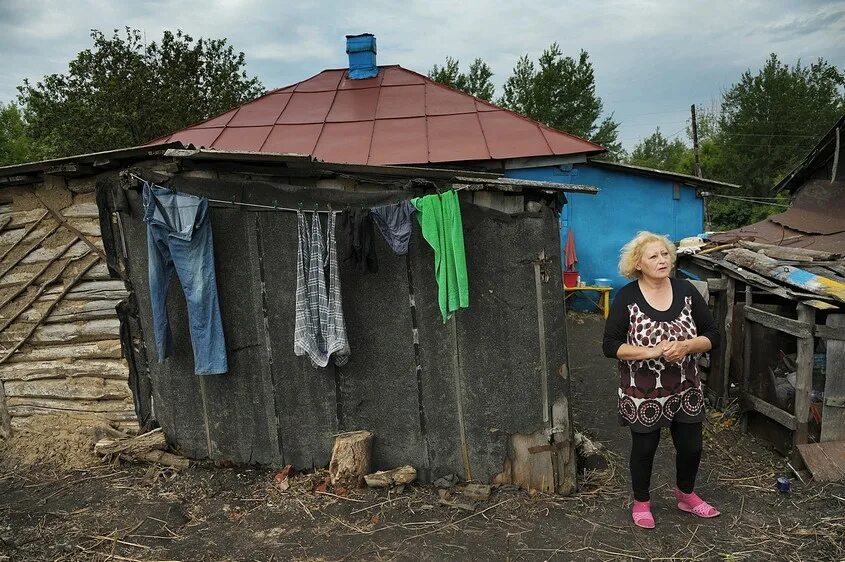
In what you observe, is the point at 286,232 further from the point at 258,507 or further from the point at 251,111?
the point at 251,111

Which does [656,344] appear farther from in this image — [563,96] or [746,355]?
[563,96]

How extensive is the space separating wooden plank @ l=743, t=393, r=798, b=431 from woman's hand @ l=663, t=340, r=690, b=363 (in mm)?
2421

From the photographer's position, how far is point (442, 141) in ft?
30.5

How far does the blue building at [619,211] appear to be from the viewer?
11.9 meters

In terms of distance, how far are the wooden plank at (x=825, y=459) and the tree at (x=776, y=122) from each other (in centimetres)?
2676

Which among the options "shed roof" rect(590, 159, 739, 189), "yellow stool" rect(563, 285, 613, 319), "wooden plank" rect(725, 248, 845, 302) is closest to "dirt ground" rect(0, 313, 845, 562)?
"wooden plank" rect(725, 248, 845, 302)

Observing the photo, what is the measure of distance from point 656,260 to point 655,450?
124cm

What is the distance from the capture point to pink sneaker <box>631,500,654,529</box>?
370 centimetres

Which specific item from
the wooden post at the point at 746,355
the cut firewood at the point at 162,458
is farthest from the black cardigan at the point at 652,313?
the cut firewood at the point at 162,458

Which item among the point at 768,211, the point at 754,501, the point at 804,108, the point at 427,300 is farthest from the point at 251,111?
the point at 804,108

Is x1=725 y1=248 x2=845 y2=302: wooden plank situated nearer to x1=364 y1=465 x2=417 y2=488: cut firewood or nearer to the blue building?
x1=364 y1=465 x2=417 y2=488: cut firewood

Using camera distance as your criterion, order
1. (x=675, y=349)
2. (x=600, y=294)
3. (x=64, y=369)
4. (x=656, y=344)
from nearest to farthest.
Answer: (x=675, y=349), (x=656, y=344), (x=64, y=369), (x=600, y=294)

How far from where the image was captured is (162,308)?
4484mm

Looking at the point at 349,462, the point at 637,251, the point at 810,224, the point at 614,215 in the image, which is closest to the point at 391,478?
the point at 349,462
